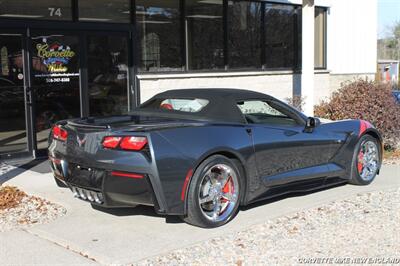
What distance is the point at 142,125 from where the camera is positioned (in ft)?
17.0

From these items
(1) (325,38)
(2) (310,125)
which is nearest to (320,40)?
(1) (325,38)

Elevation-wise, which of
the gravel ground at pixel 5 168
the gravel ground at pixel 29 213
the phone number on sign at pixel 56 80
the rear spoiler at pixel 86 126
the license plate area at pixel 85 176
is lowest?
the gravel ground at pixel 29 213

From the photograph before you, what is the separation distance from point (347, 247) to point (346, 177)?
2.38 meters

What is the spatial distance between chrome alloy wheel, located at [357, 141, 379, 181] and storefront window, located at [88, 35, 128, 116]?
15.9 ft

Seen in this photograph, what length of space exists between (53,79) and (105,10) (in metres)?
1.82

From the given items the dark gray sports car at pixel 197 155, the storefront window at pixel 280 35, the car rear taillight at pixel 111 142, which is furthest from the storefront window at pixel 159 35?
the car rear taillight at pixel 111 142

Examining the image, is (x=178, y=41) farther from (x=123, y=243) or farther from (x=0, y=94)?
(x=123, y=243)

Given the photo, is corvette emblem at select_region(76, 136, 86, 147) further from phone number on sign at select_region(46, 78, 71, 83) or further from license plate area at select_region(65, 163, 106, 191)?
phone number on sign at select_region(46, 78, 71, 83)

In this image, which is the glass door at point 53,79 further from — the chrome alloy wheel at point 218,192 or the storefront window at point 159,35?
the chrome alloy wheel at point 218,192

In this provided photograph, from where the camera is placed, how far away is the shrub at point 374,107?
10180 mm

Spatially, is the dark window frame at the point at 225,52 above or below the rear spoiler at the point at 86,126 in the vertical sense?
above

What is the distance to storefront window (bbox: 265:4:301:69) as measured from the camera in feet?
43.8

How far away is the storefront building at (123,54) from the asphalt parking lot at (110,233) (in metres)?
2.87

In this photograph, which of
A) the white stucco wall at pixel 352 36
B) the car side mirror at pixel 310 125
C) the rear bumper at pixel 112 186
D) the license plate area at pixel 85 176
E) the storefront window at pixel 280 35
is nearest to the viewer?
the rear bumper at pixel 112 186
